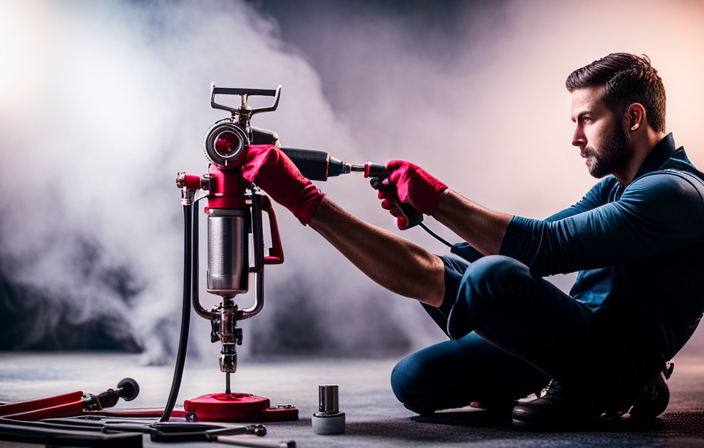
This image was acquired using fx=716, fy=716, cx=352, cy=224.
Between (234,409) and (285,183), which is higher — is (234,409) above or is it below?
below

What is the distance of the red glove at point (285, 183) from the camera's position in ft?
5.27

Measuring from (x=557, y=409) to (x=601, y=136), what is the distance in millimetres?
691

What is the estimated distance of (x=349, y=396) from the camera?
2.49 metres

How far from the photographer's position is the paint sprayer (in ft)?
5.77

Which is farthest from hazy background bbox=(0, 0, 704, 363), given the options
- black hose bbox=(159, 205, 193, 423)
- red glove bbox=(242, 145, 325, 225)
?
red glove bbox=(242, 145, 325, 225)

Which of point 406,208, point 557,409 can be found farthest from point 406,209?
point 557,409

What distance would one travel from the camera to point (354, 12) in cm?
421

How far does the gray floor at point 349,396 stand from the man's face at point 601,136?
0.65 metres

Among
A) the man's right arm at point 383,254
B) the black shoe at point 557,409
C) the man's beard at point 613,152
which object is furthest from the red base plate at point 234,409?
the man's beard at point 613,152

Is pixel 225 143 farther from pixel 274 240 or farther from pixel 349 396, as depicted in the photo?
pixel 349 396

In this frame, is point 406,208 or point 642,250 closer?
point 642,250

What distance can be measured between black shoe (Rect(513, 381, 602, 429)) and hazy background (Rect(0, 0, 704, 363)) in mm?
2254

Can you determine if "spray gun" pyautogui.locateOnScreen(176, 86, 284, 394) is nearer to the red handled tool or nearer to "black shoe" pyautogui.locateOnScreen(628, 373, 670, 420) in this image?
the red handled tool

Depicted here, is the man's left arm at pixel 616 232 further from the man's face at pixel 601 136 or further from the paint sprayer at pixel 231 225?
the paint sprayer at pixel 231 225
